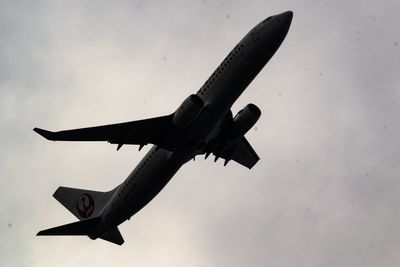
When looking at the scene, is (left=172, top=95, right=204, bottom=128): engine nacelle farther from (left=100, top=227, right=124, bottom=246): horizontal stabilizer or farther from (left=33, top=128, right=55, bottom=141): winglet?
(left=100, top=227, right=124, bottom=246): horizontal stabilizer

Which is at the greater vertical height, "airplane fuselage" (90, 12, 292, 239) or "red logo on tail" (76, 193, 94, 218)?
"airplane fuselage" (90, 12, 292, 239)

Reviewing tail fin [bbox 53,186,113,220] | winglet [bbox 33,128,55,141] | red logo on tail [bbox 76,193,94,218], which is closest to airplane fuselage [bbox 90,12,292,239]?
tail fin [bbox 53,186,113,220]

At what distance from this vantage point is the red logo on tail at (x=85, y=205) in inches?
1954

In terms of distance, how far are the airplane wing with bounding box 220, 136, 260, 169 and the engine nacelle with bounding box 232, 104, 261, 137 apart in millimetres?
4212

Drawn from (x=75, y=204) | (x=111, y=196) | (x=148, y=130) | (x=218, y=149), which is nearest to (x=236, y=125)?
(x=218, y=149)

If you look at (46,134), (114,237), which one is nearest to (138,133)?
(46,134)

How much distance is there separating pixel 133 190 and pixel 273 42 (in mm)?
14913

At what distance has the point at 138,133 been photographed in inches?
1606

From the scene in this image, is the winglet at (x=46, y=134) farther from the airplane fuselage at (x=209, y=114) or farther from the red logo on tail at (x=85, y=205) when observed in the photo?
the red logo on tail at (x=85, y=205)

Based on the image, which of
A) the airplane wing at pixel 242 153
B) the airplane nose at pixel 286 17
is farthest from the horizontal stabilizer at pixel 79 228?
the airplane nose at pixel 286 17

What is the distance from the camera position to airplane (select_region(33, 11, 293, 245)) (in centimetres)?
3691

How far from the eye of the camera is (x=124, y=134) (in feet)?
133

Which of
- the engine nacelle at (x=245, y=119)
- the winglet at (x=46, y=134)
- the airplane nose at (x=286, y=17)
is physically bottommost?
the winglet at (x=46, y=134)

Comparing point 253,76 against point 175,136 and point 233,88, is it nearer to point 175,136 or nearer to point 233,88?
point 233,88
